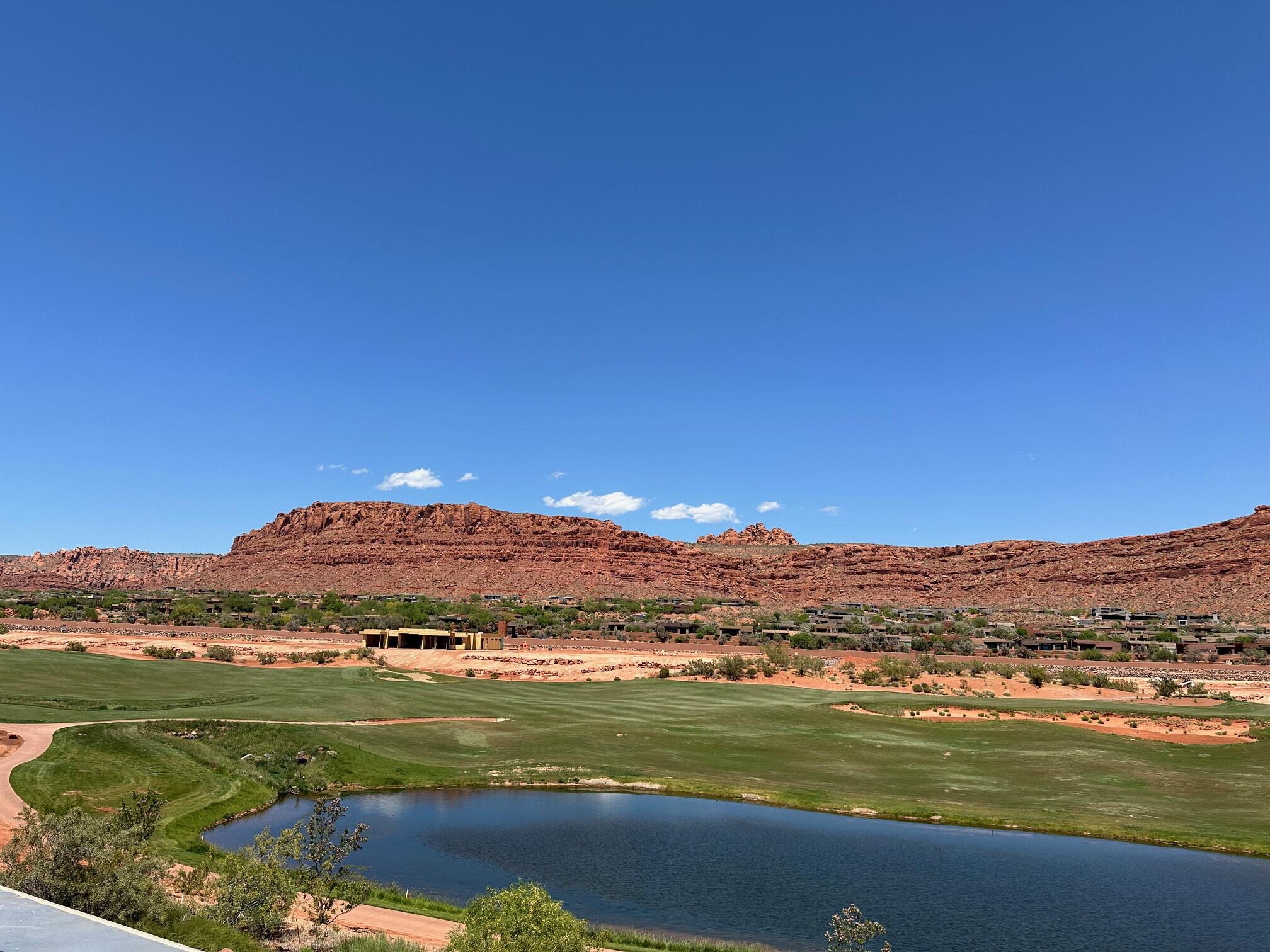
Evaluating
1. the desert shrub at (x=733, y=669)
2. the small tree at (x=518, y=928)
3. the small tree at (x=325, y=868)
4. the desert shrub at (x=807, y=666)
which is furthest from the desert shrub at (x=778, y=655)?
the small tree at (x=518, y=928)

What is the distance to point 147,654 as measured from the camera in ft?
232

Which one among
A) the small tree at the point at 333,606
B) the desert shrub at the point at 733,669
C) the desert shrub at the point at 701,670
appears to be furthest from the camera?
the small tree at the point at 333,606

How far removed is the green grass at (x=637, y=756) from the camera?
96.8ft

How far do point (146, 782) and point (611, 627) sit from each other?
9268 centimetres

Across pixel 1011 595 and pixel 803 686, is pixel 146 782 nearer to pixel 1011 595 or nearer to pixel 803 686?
pixel 803 686

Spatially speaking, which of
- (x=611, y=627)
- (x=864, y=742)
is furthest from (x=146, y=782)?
(x=611, y=627)

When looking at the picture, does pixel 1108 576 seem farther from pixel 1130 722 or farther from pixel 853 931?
pixel 853 931

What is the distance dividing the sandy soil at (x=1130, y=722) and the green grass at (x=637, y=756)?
1804 millimetres

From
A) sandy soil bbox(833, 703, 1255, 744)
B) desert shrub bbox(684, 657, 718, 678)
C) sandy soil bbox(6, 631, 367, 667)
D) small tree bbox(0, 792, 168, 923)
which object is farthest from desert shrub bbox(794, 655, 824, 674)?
small tree bbox(0, 792, 168, 923)

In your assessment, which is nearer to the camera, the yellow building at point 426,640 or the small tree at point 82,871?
the small tree at point 82,871

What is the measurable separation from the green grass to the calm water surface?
2.19 metres

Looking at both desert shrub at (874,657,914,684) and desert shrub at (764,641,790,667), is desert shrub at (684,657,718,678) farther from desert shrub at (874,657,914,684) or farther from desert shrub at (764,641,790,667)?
desert shrub at (874,657,914,684)

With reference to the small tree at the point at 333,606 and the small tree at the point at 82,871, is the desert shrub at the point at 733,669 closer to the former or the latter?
the small tree at the point at 82,871

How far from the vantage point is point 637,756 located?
3944 centimetres
